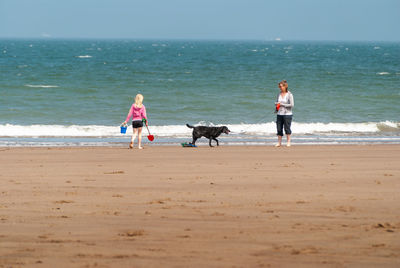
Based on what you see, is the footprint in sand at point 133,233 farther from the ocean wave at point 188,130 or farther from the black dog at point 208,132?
the ocean wave at point 188,130

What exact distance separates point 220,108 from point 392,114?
664 centimetres

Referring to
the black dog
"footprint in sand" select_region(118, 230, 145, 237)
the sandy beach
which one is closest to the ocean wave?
the black dog

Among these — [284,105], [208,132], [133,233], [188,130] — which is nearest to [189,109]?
[188,130]

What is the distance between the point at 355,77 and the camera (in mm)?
45688

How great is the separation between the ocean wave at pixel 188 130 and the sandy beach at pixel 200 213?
6776 millimetres

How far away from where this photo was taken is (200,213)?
23.5 feet

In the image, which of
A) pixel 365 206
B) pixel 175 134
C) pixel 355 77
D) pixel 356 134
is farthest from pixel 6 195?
pixel 355 77

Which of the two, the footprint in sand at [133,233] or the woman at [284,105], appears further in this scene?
the woman at [284,105]

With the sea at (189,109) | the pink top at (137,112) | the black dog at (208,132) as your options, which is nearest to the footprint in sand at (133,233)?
the pink top at (137,112)

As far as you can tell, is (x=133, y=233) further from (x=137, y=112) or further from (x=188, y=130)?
(x=188, y=130)

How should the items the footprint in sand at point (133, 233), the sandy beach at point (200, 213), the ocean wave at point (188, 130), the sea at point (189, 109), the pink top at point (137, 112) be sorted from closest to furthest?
the sandy beach at point (200, 213) < the footprint in sand at point (133, 233) < the pink top at point (137, 112) < the sea at point (189, 109) < the ocean wave at point (188, 130)

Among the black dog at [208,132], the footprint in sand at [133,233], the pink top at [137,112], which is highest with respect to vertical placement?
the pink top at [137,112]

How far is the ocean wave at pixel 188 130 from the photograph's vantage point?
18.6m

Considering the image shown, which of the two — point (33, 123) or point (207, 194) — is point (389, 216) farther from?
point (33, 123)
